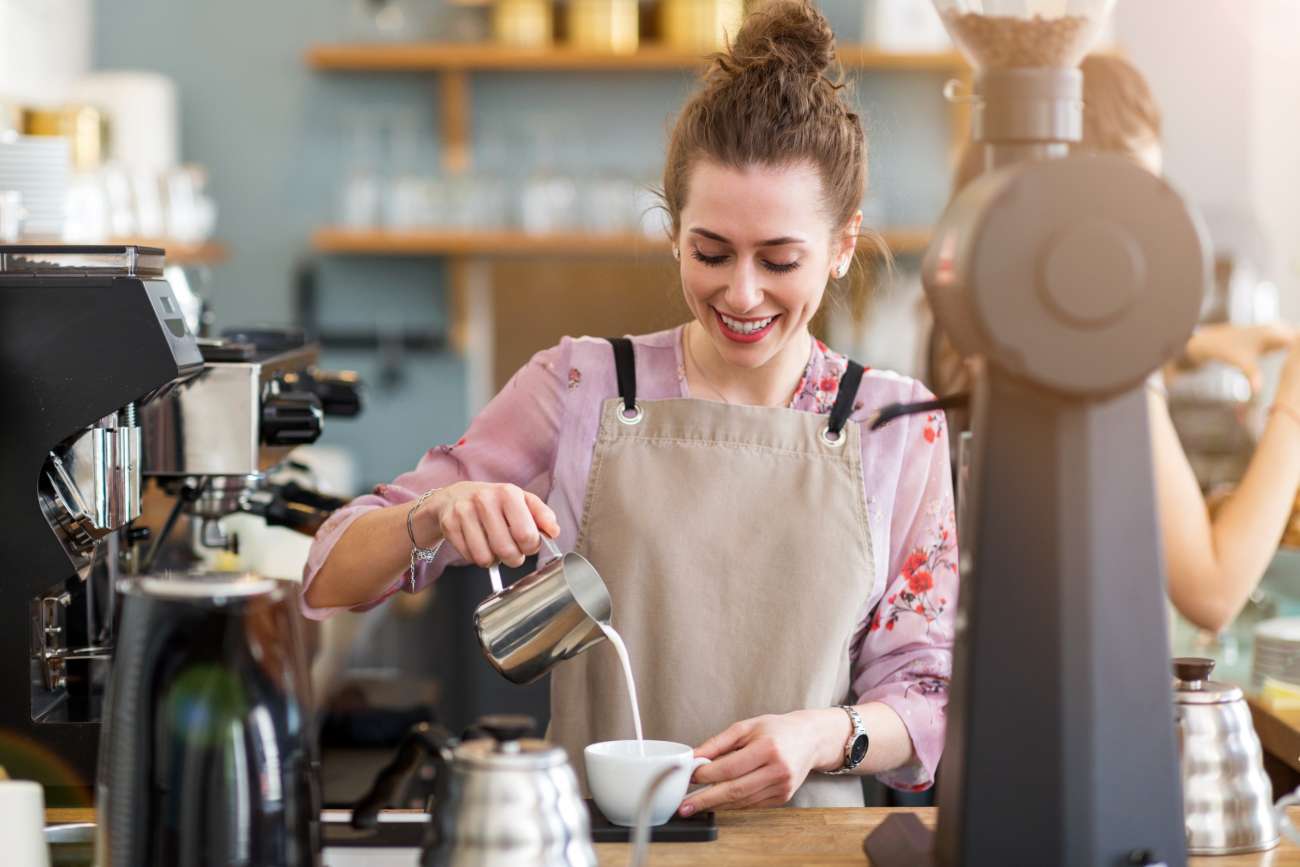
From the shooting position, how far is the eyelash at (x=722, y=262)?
4.88ft

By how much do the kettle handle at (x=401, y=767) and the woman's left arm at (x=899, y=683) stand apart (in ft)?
1.09

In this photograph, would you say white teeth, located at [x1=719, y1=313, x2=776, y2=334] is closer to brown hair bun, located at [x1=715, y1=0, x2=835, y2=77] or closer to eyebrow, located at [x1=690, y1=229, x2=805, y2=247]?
Answer: eyebrow, located at [x1=690, y1=229, x2=805, y2=247]

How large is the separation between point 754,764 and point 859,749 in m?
0.17

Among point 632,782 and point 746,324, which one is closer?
point 632,782

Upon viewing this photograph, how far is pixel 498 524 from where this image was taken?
125cm

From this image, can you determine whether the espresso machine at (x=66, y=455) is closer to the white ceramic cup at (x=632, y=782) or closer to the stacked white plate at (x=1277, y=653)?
the white ceramic cup at (x=632, y=782)

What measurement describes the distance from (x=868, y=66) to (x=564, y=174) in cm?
96

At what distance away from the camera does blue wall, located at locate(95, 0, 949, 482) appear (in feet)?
15.1

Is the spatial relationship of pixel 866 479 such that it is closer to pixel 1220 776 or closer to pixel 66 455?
pixel 1220 776

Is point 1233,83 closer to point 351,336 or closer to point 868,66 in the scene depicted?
point 868,66

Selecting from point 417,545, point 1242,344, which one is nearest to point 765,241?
point 417,545

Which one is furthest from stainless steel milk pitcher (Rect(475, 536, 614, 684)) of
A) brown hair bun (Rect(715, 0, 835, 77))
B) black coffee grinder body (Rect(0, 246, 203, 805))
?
brown hair bun (Rect(715, 0, 835, 77))

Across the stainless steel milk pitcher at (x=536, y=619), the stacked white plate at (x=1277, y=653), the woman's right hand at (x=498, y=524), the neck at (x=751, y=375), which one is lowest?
the stacked white plate at (x=1277, y=653)

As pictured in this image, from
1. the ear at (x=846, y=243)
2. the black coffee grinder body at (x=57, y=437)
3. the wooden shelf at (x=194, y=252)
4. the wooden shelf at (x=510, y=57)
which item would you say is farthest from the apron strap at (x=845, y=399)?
the wooden shelf at (x=510, y=57)
